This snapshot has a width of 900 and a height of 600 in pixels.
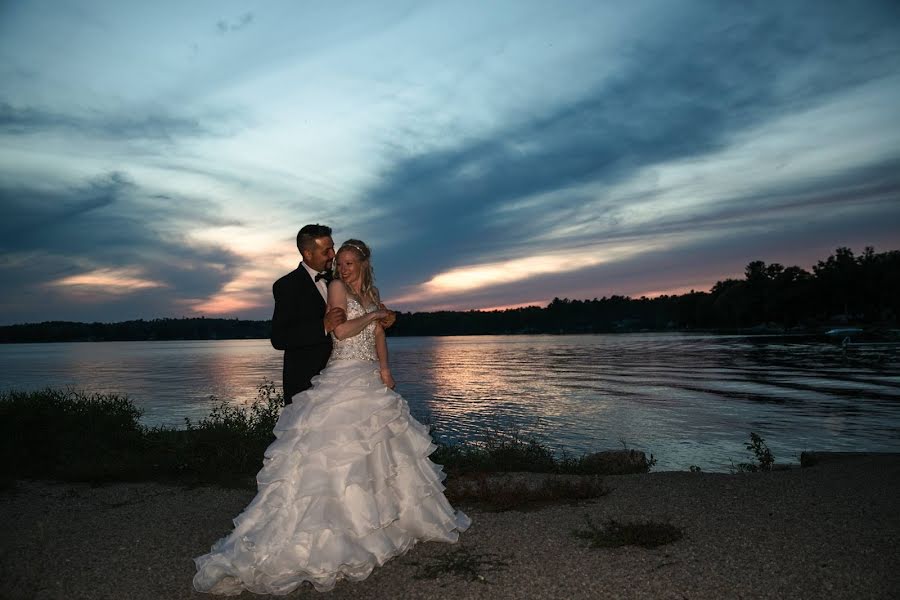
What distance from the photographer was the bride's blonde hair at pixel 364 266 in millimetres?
5762

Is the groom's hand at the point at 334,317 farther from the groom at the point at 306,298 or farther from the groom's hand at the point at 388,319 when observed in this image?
the groom's hand at the point at 388,319

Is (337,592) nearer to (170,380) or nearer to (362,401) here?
(362,401)

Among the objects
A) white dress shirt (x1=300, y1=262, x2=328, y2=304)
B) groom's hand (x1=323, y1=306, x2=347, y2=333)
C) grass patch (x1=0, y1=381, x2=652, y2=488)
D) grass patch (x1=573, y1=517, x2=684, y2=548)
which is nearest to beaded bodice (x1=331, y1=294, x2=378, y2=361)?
groom's hand (x1=323, y1=306, x2=347, y2=333)

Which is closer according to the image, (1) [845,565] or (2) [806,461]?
(1) [845,565]

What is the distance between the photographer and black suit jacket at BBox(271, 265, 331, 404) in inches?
229

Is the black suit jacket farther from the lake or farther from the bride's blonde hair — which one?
the lake

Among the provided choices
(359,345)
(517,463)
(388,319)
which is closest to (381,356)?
(359,345)

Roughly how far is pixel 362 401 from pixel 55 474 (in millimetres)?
7624

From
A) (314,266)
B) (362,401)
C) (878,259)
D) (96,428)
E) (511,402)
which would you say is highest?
(878,259)

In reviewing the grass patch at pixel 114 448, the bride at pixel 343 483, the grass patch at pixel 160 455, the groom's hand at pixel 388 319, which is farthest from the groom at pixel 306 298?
the grass patch at pixel 114 448

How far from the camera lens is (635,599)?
487 cm

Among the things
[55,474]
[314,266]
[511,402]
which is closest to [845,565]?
[314,266]

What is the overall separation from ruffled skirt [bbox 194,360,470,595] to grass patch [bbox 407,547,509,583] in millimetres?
199

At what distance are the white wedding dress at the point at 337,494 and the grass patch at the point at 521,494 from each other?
190 centimetres
